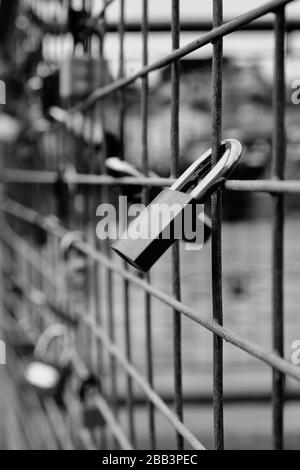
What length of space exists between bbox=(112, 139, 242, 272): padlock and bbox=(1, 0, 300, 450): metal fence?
0.02m

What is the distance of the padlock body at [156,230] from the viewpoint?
1.94 feet

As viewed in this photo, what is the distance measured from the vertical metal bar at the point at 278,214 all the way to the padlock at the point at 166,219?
0.18 ft

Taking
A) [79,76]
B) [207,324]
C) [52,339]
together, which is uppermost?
[79,76]

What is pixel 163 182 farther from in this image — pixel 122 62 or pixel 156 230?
pixel 122 62

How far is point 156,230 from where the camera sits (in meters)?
0.59

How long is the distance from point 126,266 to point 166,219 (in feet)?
1.82

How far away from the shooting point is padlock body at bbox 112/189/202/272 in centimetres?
59

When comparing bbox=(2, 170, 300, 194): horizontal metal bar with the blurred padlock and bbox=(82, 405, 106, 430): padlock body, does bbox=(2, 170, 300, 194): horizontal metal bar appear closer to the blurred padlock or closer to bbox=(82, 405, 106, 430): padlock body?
the blurred padlock
